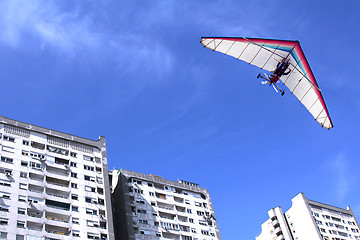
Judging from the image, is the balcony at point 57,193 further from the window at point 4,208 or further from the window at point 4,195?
the window at point 4,208

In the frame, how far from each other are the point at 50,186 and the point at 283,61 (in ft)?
105

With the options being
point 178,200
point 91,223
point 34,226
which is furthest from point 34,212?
point 178,200

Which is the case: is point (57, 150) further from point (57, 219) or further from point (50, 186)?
point (57, 219)

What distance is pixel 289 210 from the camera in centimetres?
9038

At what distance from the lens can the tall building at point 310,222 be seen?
84.2 m

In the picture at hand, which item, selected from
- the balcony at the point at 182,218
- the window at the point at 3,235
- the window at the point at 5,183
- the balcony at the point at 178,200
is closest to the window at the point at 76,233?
the window at the point at 3,235

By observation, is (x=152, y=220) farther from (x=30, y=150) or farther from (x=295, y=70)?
(x=295, y=70)

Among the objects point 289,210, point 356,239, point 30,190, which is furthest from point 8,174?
point 356,239

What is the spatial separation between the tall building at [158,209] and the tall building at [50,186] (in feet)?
18.8

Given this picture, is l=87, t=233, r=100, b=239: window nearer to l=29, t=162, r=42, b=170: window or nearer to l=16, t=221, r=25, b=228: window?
l=16, t=221, r=25, b=228: window

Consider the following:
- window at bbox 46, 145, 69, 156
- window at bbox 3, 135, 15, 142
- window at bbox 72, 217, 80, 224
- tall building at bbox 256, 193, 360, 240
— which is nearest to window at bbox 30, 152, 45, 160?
window at bbox 46, 145, 69, 156

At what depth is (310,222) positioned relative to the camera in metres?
83.9

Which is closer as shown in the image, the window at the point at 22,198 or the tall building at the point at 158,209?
the window at the point at 22,198

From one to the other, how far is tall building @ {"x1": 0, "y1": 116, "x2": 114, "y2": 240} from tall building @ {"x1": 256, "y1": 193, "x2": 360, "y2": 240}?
142ft
